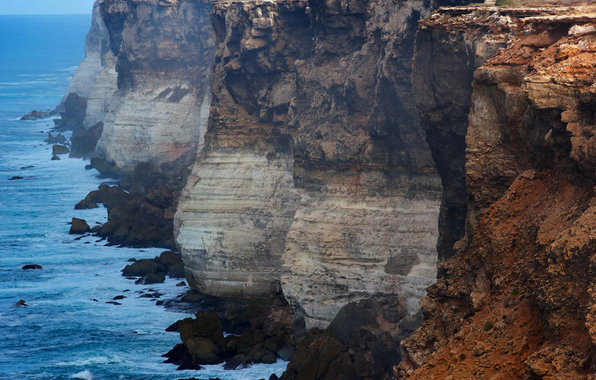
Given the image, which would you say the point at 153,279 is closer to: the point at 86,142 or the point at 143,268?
the point at 143,268

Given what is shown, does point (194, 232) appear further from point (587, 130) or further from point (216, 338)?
point (587, 130)

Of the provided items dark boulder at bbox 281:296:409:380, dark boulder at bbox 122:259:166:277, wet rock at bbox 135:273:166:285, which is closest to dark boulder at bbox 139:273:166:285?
wet rock at bbox 135:273:166:285

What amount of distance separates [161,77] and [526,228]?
182 ft

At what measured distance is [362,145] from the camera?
28.1 m

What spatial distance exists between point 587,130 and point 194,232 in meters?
27.7

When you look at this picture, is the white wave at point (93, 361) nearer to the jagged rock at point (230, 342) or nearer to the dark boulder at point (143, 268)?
the jagged rock at point (230, 342)

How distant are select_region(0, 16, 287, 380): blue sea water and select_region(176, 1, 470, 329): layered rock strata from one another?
4.02 metres

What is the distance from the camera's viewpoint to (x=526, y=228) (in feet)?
37.0

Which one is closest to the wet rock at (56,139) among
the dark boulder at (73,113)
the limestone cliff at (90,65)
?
the dark boulder at (73,113)

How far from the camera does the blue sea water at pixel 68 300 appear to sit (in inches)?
1214

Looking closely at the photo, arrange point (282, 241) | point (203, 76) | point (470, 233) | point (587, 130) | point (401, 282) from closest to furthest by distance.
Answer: point (587, 130) < point (470, 233) < point (401, 282) < point (282, 241) < point (203, 76)

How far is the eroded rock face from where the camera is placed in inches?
2442

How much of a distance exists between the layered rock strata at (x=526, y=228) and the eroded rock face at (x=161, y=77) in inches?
1922

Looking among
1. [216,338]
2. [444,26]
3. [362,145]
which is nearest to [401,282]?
[362,145]
